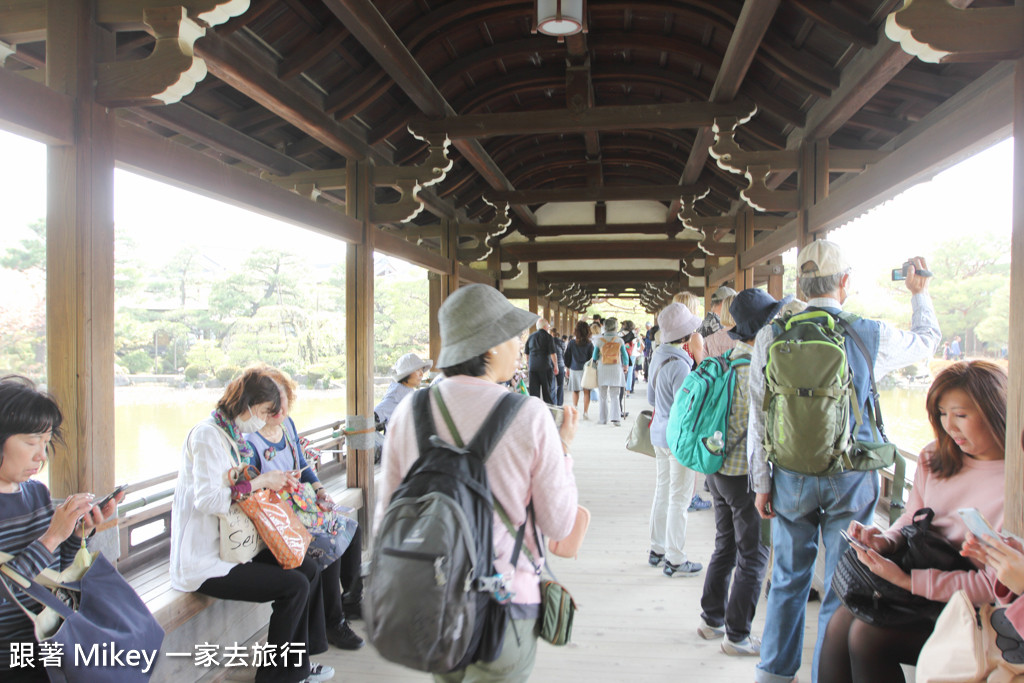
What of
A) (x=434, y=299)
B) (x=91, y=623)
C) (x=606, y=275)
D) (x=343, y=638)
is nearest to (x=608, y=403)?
(x=434, y=299)

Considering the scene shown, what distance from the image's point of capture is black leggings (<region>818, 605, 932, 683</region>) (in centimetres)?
165

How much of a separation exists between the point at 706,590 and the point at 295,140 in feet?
11.9

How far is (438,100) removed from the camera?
3928 millimetres

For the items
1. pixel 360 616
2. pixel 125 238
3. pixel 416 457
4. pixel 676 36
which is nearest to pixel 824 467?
pixel 416 457

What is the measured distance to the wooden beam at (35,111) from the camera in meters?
1.65

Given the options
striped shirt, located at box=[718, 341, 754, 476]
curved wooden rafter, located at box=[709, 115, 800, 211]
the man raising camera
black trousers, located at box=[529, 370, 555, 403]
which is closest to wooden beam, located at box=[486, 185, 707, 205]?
black trousers, located at box=[529, 370, 555, 403]

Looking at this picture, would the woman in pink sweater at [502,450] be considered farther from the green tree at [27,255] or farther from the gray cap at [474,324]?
the green tree at [27,255]

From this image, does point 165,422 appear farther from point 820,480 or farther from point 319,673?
point 820,480

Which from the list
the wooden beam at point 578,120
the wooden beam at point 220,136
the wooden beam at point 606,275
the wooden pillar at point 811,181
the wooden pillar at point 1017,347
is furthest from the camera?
the wooden beam at point 606,275

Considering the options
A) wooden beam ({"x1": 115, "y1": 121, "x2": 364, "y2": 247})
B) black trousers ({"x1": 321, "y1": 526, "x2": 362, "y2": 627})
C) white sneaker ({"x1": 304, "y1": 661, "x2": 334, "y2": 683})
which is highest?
wooden beam ({"x1": 115, "y1": 121, "x2": 364, "y2": 247})

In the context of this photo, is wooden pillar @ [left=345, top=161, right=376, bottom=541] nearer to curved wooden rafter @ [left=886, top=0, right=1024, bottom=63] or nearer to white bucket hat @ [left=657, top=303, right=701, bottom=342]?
white bucket hat @ [left=657, top=303, right=701, bottom=342]

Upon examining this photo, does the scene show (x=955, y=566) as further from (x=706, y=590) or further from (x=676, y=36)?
(x=676, y=36)

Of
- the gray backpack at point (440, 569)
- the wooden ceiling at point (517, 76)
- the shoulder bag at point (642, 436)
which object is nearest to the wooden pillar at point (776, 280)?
the wooden ceiling at point (517, 76)

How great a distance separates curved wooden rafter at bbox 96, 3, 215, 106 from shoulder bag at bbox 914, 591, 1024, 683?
2.59 metres
